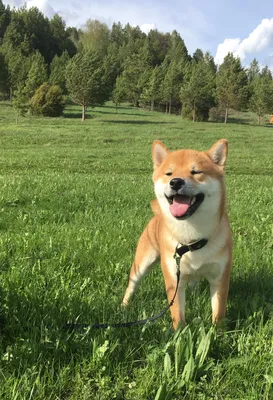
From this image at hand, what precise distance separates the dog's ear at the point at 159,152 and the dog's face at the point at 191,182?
16cm

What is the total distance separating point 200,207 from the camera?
9.55 ft

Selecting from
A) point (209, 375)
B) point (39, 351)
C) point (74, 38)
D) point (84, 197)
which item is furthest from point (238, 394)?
point (74, 38)

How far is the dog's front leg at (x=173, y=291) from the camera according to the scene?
9.55ft

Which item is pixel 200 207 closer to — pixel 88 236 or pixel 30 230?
pixel 88 236

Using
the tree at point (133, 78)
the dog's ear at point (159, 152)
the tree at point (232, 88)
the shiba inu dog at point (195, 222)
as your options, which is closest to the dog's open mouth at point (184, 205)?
the shiba inu dog at point (195, 222)

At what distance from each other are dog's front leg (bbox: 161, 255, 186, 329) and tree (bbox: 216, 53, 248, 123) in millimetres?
61969

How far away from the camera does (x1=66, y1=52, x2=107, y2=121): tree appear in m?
50.7

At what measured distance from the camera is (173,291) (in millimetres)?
2984

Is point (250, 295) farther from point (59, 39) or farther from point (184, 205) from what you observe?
point (59, 39)

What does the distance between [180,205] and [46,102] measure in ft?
165

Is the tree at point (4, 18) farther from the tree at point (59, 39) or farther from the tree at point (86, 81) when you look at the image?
the tree at point (86, 81)

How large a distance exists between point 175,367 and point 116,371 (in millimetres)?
399

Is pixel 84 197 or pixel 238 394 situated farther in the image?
pixel 84 197

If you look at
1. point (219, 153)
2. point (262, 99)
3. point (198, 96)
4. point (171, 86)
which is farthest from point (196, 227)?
point (171, 86)
